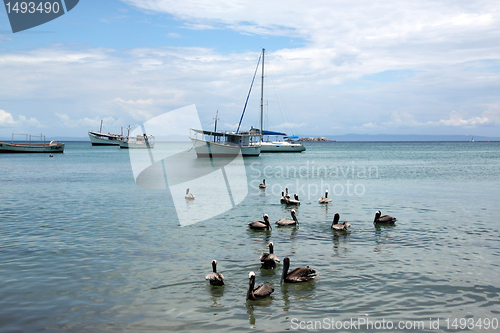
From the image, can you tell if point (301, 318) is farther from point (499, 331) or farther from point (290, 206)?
point (290, 206)

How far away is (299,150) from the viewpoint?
110 metres

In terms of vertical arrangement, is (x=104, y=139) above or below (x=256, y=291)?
above

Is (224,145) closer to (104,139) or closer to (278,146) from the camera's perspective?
(278,146)

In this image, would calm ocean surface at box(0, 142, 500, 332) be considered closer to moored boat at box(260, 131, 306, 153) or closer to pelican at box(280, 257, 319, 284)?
pelican at box(280, 257, 319, 284)

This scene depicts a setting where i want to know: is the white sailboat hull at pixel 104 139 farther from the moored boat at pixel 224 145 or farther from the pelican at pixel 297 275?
the pelican at pixel 297 275

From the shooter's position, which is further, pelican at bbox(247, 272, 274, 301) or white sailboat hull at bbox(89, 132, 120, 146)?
white sailboat hull at bbox(89, 132, 120, 146)

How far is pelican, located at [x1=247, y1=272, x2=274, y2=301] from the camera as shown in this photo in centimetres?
878

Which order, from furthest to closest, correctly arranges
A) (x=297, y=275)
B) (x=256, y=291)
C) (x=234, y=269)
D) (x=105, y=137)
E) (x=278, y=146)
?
(x=105, y=137), (x=278, y=146), (x=234, y=269), (x=297, y=275), (x=256, y=291)

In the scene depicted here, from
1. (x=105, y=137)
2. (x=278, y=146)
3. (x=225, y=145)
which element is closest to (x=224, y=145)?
(x=225, y=145)

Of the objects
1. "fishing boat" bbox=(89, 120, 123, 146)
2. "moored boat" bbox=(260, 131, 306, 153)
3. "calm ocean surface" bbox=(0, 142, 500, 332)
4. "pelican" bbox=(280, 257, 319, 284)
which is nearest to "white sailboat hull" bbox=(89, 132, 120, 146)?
"fishing boat" bbox=(89, 120, 123, 146)

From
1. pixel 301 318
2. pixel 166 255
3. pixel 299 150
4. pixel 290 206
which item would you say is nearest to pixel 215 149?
pixel 299 150

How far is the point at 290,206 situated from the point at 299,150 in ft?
292

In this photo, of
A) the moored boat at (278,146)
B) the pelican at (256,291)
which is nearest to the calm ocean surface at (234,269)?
the pelican at (256,291)

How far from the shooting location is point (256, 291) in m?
8.88
